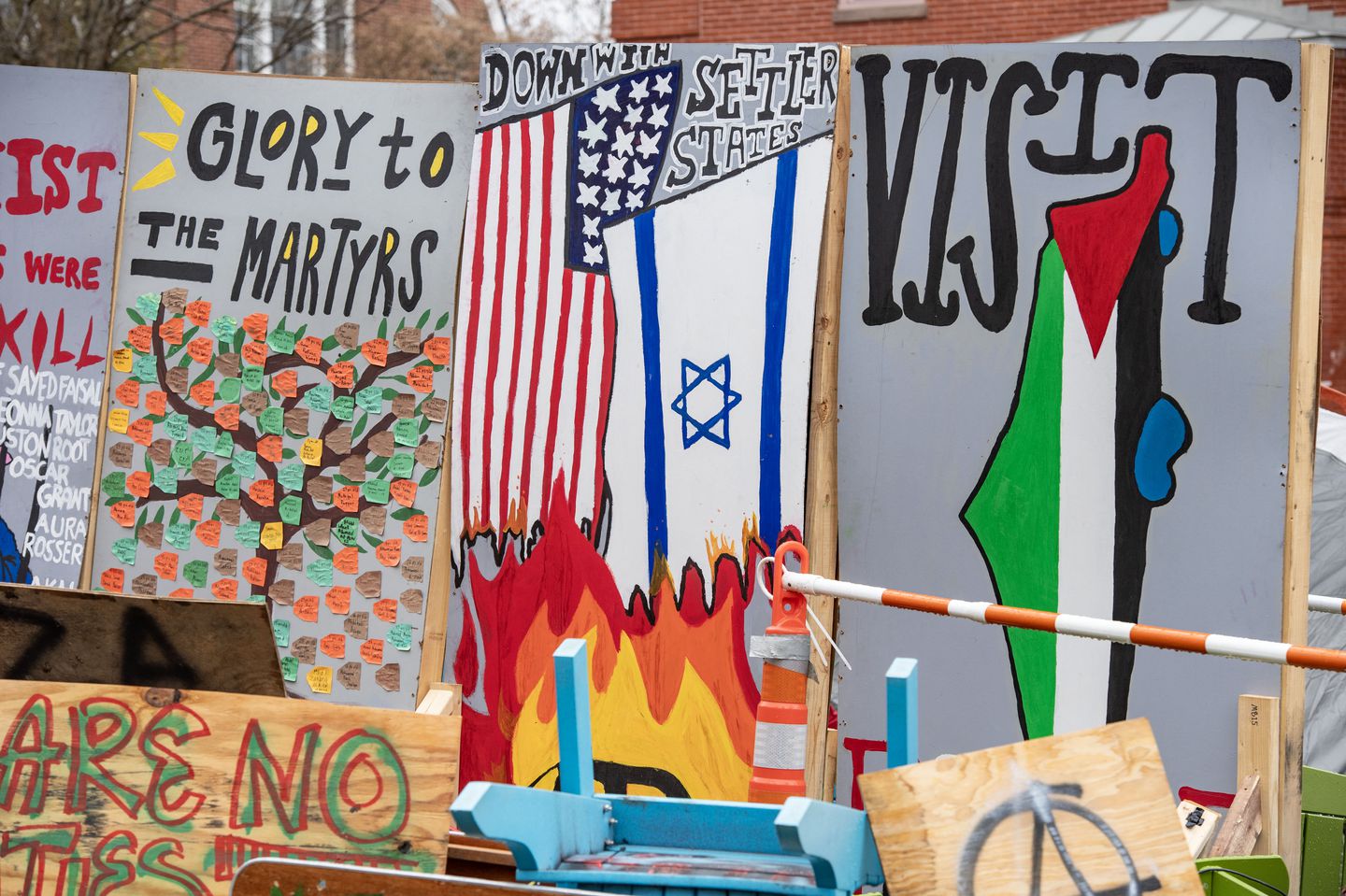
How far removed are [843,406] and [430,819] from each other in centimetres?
235

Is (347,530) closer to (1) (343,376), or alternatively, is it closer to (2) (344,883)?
(1) (343,376)

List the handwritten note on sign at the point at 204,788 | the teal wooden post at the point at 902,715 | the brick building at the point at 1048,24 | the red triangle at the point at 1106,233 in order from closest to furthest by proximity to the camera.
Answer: the teal wooden post at the point at 902,715 → the handwritten note on sign at the point at 204,788 → the red triangle at the point at 1106,233 → the brick building at the point at 1048,24

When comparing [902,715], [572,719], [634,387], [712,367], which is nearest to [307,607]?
[634,387]

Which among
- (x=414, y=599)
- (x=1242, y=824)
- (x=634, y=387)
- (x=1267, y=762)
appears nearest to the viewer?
(x=1242, y=824)

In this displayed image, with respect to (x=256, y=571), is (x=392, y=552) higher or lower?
higher

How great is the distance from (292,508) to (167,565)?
580 mm

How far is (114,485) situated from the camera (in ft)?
19.7

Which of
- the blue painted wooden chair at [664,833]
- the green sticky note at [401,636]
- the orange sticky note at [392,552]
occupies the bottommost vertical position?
the blue painted wooden chair at [664,833]

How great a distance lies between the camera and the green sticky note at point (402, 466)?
5.73 meters

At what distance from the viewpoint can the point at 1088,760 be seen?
9.84 feet

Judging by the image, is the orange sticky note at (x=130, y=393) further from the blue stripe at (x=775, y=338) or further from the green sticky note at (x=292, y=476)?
the blue stripe at (x=775, y=338)

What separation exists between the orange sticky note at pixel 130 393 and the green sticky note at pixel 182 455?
0.86 ft

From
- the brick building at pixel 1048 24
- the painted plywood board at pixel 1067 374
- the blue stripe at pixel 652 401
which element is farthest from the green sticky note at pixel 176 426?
the brick building at pixel 1048 24

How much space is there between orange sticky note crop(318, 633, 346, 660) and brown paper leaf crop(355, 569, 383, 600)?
198 millimetres
